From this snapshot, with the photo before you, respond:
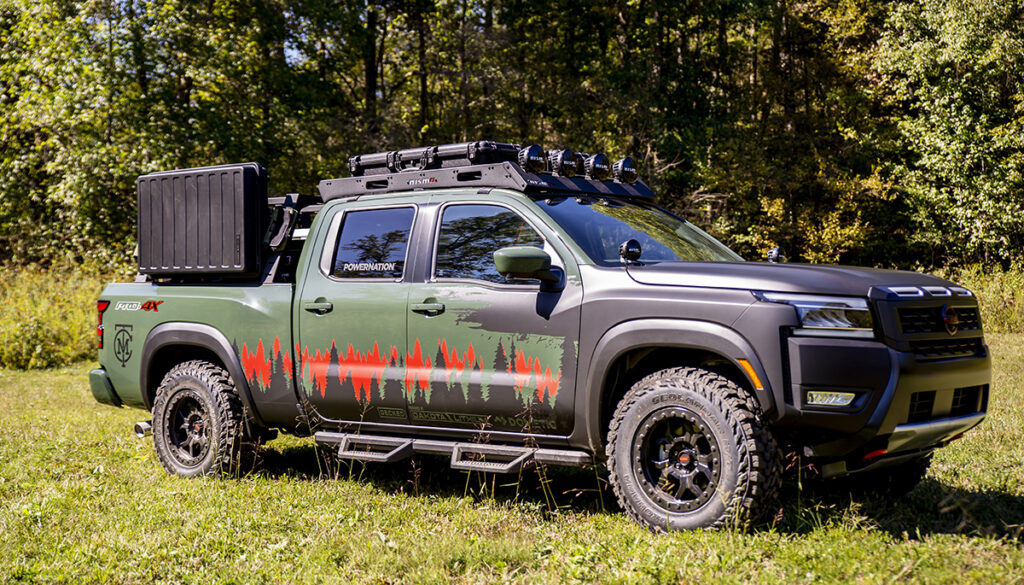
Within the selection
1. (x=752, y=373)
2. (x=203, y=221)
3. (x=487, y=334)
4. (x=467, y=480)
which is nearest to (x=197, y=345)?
(x=203, y=221)

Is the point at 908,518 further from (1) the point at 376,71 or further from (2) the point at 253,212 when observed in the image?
(1) the point at 376,71

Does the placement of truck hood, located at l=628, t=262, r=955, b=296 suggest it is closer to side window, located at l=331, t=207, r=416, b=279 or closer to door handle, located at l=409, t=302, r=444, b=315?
door handle, located at l=409, t=302, r=444, b=315

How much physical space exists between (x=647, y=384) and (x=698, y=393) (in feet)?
1.05

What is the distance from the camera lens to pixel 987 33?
2178cm

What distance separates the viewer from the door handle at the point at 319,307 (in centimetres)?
579

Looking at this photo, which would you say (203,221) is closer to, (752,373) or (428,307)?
(428,307)

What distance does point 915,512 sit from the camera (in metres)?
4.86

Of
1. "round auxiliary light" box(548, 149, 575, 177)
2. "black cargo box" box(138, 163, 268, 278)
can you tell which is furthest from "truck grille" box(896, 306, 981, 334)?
"black cargo box" box(138, 163, 268, 278)

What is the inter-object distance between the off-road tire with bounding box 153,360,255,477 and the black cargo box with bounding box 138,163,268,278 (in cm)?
75

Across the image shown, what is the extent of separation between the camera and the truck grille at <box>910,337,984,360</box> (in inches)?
171

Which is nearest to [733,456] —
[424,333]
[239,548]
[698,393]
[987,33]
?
[698,393]

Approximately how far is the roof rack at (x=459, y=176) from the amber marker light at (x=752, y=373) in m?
1.70

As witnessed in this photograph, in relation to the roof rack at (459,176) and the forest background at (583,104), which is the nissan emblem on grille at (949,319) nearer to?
the roof rack at (459,176)

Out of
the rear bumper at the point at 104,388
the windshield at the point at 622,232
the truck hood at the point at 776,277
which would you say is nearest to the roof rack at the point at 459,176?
the windshield at the point at 622,232
